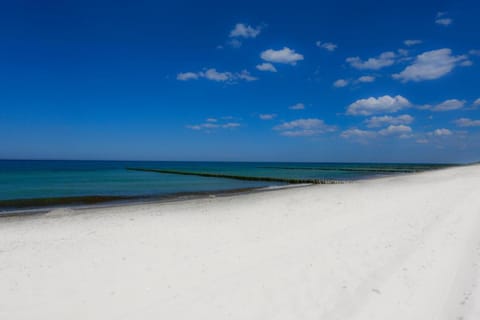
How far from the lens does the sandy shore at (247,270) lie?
3.96m

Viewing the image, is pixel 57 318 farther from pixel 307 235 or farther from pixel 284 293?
pixel 307 235

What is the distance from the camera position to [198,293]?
441cm

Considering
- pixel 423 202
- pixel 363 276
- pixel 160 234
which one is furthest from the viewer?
pixel 423 202

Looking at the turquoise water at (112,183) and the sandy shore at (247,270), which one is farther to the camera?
the turquoise water at (112,183)

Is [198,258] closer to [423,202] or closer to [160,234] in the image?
[160,234]

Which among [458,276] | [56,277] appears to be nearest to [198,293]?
[56,277]

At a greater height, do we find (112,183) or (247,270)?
→ (247,270)

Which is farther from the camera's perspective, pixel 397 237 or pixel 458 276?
pixel 397 237

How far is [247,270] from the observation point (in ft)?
17.3

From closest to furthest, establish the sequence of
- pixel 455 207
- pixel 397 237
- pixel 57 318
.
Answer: pixel 57 318 < pixel 397 237 < pixel 455 207

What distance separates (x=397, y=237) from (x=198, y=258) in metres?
5.02

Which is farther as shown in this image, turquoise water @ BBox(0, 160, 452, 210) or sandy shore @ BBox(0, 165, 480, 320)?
turquoise water @ BBox(0, 160, 452, 210)

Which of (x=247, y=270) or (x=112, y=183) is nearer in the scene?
(x=247, y=270)

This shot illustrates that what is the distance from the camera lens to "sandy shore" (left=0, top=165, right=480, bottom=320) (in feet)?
13.0
